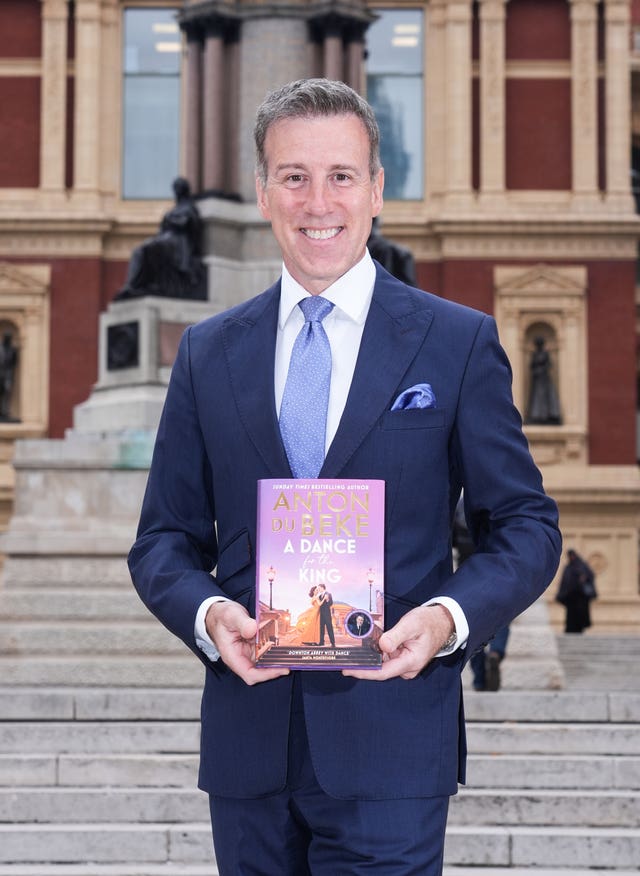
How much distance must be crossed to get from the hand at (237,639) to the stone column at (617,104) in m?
30.0

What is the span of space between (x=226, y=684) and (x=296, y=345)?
587 millimetres

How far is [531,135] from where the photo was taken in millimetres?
31875

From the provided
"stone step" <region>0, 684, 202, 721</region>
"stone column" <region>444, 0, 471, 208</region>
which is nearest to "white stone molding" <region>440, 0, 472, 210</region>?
"stone column" <region>444, 0, 471, 208</region>

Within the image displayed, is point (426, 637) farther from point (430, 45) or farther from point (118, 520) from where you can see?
point (430, 45)

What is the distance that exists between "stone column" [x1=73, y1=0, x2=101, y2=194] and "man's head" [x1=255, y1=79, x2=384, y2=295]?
29177 mm

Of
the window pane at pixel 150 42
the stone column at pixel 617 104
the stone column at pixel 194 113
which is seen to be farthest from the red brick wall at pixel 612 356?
the stone column at pixel 194 113

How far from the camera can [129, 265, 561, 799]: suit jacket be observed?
8.20ft

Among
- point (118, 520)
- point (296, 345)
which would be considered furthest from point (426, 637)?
point (118, 520)

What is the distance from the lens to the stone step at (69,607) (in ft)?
30.8

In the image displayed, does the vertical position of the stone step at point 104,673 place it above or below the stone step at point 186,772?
above

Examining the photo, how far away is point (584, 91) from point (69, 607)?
24.7 metres

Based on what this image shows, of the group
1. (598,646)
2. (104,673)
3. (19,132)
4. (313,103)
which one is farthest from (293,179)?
(19,132)

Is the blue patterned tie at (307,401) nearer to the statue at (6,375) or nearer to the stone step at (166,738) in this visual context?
the stone step at (166,738)

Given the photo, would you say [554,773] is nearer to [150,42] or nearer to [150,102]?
[150,102]
